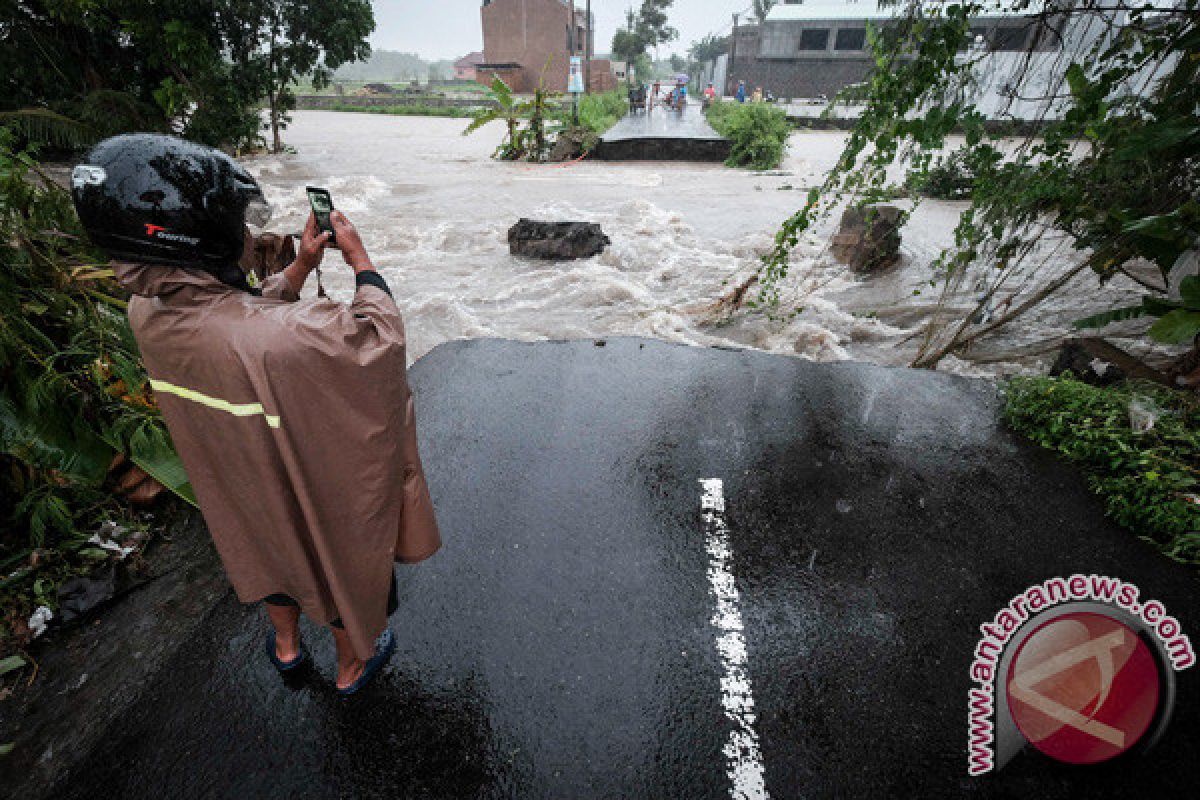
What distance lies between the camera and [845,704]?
226cm

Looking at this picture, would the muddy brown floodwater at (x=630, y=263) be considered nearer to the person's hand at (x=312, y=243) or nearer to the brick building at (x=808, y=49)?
the person's hand at (x=312, y=243)

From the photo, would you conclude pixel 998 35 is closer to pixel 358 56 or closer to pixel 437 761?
pixel 437 761

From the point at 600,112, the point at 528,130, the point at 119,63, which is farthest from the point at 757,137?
the point at 119,63

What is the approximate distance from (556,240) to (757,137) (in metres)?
13.2

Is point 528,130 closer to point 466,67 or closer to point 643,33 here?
point 643,33

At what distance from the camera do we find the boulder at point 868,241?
29.6 ft

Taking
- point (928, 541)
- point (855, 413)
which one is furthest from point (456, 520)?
point (855, 413)

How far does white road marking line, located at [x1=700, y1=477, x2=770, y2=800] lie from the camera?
2025 mm

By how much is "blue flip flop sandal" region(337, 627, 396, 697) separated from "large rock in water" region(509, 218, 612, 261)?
772 cm

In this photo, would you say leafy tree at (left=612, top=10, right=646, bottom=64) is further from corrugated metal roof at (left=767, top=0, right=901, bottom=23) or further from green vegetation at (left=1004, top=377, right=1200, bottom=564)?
green vegetation at (left=1004, top=377, right=1200, bottom=564)

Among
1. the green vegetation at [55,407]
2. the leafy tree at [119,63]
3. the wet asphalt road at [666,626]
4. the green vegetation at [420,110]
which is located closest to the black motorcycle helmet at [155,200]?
the wet asphalt road at [666,626]

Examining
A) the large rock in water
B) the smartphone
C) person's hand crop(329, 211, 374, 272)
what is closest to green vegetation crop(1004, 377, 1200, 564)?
person's hand crop(329, 211, 374, 272)

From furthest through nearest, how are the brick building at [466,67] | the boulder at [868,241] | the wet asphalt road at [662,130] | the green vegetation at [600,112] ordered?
1. the brick building at [466,67]
2. the green vegetation at [600,112]
3. the wet asphalt road at [662,130]
4. the boulder at [868,241]

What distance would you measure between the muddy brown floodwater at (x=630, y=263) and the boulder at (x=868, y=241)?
250mm
